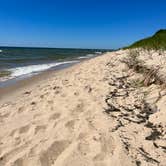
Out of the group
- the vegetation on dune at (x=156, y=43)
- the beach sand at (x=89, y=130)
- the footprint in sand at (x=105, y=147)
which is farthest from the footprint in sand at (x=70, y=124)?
the vegetation on dune at (x=156, y=43)

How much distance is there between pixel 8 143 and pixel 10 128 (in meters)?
0.54

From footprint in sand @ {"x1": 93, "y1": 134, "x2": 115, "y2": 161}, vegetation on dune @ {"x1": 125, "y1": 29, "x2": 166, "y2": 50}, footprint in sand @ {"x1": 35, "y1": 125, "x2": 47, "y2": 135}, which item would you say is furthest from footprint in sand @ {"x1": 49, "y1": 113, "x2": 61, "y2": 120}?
vegetation on dune @ {"x1": 125, "y1": 29, "x2": 166, "y2": 50}

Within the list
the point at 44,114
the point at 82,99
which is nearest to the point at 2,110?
the point at 44,114

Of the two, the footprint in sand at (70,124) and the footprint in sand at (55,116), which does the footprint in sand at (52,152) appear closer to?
the footprint in sand at (70,124)

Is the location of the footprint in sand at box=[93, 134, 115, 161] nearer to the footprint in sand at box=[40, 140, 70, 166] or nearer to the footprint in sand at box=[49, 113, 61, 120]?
the footprint in sand at box=[40, 140, 70, 166]

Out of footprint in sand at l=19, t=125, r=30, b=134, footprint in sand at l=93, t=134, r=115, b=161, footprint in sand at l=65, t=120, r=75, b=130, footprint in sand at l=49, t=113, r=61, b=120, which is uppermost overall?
footprint in sand at l=93, t=134, r=115, b=161

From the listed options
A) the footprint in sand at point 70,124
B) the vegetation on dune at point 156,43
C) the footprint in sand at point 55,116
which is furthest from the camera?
the vegetation on dune at point 156,43

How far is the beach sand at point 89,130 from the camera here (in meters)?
2.58

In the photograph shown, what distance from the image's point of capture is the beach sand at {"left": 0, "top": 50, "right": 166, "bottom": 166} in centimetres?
258

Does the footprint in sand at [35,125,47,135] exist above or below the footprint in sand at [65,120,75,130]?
below

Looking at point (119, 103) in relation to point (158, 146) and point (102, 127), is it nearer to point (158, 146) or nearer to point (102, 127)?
point (102, 127)

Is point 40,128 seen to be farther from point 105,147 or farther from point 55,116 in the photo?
point 105,147

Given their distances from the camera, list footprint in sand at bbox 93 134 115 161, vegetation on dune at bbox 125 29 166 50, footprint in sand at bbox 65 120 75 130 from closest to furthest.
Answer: footprint in sand at bbox 93 134 115 161 → footprint in sand at bbox 65 120 75 130 → vegetation on dune at bbox 125 29 166 50

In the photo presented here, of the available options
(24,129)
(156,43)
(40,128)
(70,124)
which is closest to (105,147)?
(70,124)
